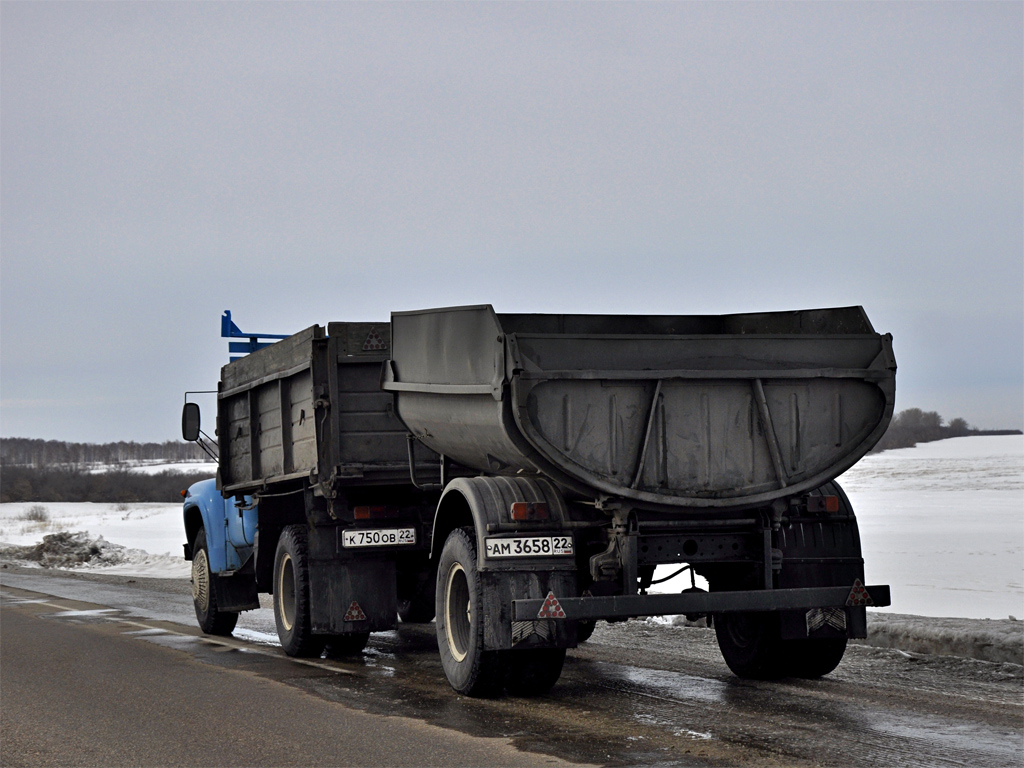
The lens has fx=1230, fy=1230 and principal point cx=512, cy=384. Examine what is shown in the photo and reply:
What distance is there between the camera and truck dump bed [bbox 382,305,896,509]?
7660 millimetres

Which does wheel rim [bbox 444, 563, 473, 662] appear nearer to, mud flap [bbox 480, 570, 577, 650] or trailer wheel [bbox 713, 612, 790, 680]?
mud flap [bbox 480, 570, 577, 650]

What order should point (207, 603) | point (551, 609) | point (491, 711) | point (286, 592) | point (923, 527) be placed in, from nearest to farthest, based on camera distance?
point (551, 609)
point (491, 711)
point (286, 592)
point (207, 603)
point (923, 527)

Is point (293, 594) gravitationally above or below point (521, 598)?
below

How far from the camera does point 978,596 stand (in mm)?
15570

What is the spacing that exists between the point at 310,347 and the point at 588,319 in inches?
94.7

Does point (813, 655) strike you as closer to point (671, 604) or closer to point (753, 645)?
point (753, 645)

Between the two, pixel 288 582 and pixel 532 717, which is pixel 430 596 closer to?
pixel 288 582

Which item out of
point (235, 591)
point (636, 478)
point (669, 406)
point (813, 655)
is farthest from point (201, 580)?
point (669, 406)

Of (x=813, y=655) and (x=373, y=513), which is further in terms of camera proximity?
(x=373, y=513)

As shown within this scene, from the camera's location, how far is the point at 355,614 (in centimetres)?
1070

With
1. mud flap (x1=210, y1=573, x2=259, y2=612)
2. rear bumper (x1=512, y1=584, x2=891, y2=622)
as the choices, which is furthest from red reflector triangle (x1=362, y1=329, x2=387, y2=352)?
mud flap (x1=210, y1=573, x2=259, y2=612)

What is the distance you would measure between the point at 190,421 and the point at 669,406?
730 cm

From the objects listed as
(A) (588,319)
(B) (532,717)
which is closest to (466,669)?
(B) (532,717)

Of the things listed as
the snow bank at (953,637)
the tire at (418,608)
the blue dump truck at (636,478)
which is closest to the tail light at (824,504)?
the blue dump truck at (636,478)
